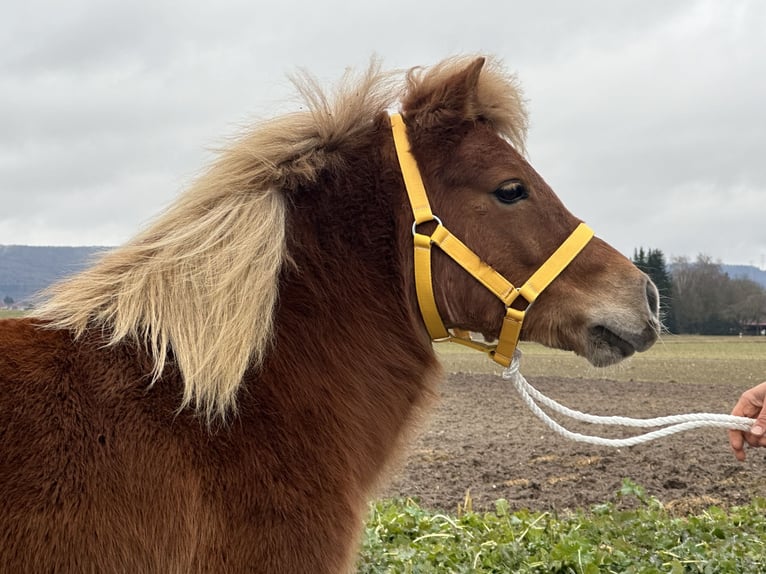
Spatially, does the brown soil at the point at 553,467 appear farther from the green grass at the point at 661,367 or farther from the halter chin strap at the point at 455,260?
the green grass at the point at 661,367

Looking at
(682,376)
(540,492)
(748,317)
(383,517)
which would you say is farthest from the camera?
(748,317)

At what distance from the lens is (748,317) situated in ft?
202

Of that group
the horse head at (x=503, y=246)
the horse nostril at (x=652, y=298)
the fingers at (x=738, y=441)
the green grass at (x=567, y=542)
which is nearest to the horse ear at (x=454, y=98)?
the horse head at (x=503, y=246)

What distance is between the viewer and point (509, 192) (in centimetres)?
287

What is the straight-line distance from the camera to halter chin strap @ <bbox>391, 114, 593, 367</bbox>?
2.77 m

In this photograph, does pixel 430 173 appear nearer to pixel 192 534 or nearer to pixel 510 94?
pixel 510 94

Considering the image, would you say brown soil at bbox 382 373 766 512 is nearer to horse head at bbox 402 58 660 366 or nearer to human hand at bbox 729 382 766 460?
human hand at bbox 729 382 766 460

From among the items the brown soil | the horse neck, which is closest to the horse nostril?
the horse neck

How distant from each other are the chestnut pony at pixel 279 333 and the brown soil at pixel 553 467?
2.77 m

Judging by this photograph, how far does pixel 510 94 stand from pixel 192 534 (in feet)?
7.42

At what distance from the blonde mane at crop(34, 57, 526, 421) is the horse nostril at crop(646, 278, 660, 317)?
99 centimetres

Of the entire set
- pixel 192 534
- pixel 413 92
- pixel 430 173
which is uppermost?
pixel 413 92

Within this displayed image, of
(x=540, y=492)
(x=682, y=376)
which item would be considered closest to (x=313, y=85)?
(x=540, y=492)

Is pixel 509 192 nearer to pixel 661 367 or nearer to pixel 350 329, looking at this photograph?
pixel 350 329
